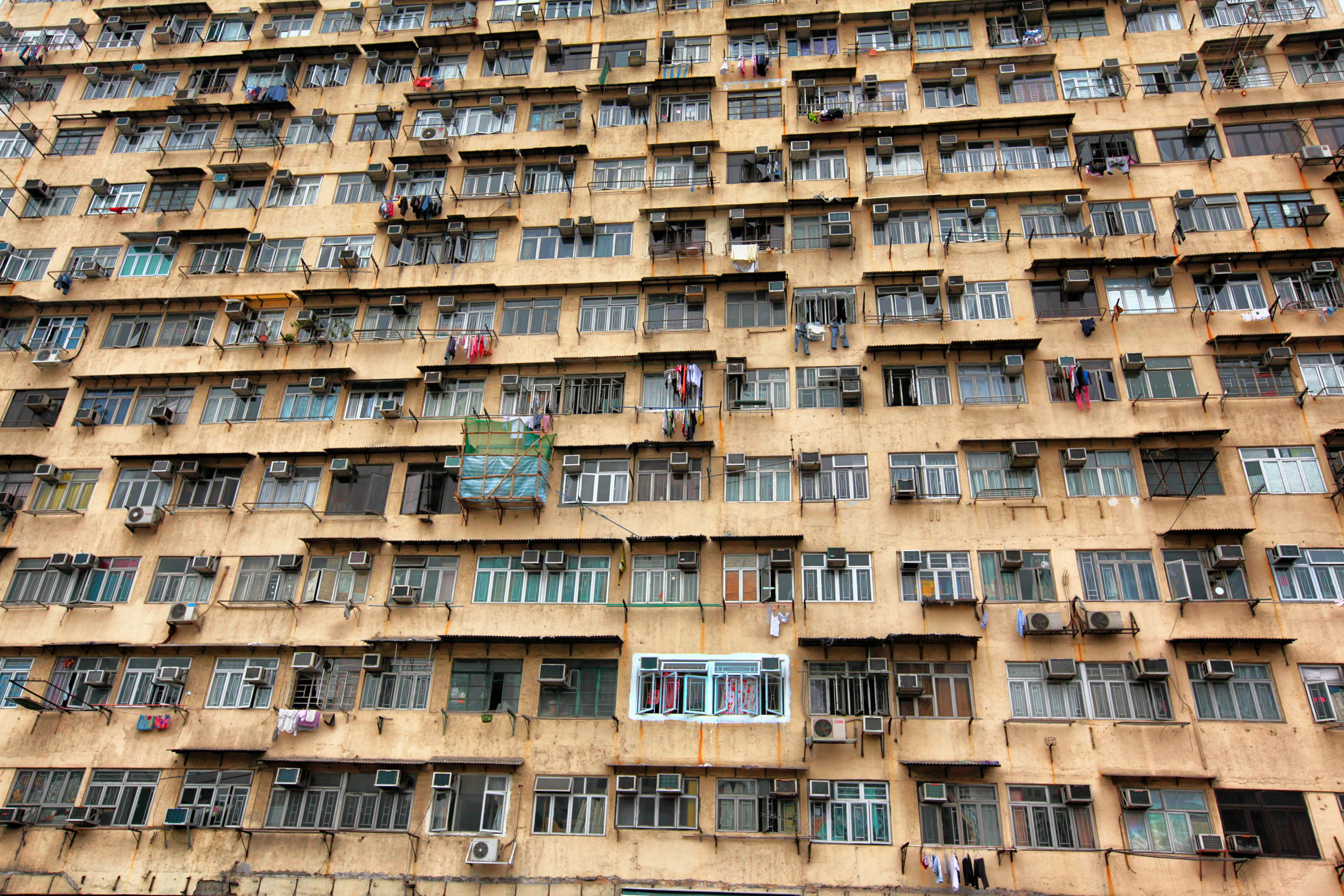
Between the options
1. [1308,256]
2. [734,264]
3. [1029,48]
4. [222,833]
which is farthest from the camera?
[1029,48]

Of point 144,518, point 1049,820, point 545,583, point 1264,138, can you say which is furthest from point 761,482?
point 1264,138

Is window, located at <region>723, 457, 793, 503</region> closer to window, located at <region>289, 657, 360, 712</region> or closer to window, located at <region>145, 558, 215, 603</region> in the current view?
window, located at <region>289, 657, 360, 712</region>

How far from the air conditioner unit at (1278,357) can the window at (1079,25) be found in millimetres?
11295

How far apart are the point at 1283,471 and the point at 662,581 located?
609 inches

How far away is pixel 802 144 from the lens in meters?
25.7

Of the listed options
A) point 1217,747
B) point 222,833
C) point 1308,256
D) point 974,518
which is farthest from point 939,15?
point 222,833

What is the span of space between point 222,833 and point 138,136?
23432mm

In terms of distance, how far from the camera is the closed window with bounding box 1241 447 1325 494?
20.8 meters

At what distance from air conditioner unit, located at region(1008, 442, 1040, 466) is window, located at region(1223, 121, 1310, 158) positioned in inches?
448

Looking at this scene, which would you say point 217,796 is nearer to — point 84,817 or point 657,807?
point 84,817

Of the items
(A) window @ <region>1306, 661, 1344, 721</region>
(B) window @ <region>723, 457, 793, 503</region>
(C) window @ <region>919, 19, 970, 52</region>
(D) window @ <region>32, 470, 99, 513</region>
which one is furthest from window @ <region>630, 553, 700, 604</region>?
(C) window @ <region>919, 19, 970, 52</region>

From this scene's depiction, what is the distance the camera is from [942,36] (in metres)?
27.1

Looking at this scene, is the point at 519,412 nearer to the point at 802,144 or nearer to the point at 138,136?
the point at 802,144

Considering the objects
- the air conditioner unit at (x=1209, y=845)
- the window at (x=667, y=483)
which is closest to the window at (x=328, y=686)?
the window at (x=667, y=483)
